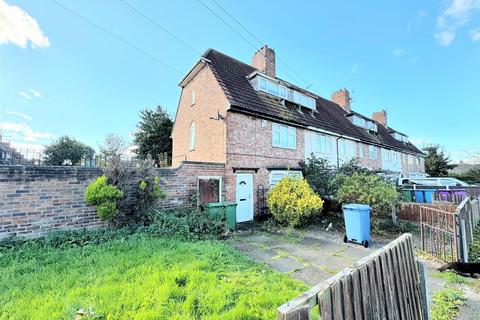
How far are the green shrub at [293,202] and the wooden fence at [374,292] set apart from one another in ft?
19.9

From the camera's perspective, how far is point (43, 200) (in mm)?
5992

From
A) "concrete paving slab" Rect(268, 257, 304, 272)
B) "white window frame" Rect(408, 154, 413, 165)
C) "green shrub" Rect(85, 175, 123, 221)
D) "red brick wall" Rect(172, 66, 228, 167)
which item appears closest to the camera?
"concrete paving slab" Rect(268, 257, 304, 272)

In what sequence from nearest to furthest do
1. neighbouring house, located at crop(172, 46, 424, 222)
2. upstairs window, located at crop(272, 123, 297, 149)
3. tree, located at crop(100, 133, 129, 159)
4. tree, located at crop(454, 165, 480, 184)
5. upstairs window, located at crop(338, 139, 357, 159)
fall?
1. tree, located at crop(100, 133, 129, 159)
2. neighbouring house, located at crop(172, 46, 424, 222)
3. upstairs window, located at crop(272, 123, 297, 149)
4. upstairs window, located at crop(338, 139, 357, 159)
5. tree, located at crop(454, 165, 480, 184)

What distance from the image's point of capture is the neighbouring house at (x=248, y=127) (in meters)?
10.6

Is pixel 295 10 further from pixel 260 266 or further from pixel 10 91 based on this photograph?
pixel 10 91

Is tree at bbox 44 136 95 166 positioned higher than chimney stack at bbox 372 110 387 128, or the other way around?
chimney stack at bbox 372 110 387 128

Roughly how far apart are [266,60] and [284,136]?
6.09m

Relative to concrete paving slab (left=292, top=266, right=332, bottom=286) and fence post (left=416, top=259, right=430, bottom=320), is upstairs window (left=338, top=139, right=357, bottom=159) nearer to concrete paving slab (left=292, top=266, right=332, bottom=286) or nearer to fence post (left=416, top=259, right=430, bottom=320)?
concrete paving slab (left=292, top=266, right=332, bottom=286)

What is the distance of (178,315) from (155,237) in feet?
13.0

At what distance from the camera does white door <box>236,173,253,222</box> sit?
10.5 m

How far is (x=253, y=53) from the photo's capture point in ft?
53.1

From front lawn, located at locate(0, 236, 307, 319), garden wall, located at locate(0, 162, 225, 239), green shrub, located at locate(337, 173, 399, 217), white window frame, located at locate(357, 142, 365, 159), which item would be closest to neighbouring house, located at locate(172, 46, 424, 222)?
white window frame, located at locate(357, 142, 365, 159)

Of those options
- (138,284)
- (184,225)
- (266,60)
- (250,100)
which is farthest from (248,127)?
(138,284)

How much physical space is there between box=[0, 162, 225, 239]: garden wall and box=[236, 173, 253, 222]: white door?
18.6 ft
